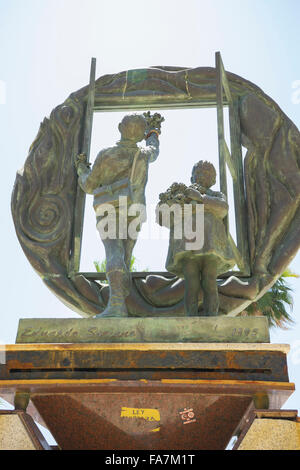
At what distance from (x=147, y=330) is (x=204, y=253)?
1.07 metres

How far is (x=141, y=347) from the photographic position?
501 cm

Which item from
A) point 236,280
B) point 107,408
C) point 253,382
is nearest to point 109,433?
point 107,408

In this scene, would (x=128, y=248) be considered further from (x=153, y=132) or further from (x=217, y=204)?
(x=153, y=132)

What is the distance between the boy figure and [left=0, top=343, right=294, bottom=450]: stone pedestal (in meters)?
0.93

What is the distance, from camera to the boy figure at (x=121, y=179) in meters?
5.93

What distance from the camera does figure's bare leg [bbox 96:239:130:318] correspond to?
18.9 ft

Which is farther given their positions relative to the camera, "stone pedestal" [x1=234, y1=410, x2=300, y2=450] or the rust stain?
the rust stain

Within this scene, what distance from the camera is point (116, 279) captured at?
5879 millimetres

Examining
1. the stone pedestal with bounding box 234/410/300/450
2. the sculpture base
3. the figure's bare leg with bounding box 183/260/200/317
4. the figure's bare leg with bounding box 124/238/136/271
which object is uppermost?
the figure's bare leg with bounding box 124/238/136/271

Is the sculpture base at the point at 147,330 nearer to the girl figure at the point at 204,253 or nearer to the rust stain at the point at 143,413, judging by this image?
the rust stain at the point at 143,413

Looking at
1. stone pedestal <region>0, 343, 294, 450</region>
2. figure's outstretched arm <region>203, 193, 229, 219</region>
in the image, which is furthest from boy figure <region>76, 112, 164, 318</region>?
stone pedestal <region>0, 343, 294, 450</region>

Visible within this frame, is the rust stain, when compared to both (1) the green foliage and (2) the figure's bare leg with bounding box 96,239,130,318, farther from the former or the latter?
(1) the green foliage

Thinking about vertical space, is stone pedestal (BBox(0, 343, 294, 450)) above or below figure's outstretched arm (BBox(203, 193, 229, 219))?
below
